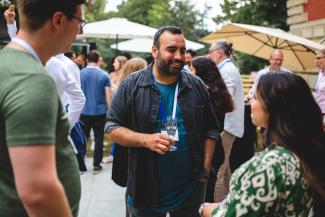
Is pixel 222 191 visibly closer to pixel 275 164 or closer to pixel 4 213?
pixel 275 164

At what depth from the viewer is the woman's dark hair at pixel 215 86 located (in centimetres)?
533

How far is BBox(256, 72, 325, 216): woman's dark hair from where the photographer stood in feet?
7.17

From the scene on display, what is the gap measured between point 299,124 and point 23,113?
4.11 feet

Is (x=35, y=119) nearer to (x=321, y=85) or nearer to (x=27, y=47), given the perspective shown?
(x=27, y=47)

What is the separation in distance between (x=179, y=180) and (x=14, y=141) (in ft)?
6.52

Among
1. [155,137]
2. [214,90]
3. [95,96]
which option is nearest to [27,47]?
[155,137]

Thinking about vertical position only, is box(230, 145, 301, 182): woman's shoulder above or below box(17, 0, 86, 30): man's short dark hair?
below

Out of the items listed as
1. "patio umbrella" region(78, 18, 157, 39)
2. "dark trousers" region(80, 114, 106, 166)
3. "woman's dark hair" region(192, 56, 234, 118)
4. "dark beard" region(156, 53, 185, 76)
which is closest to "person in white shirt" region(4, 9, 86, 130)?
"dark beard" region(156, 53, 185, 76)

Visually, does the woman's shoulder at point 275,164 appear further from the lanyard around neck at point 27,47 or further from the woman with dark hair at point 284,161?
the lanyard around neck at point 27,47

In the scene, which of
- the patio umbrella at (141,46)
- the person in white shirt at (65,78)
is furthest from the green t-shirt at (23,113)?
the patio umbrella at (141,46)

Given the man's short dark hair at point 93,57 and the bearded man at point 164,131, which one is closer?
the bearded man at point 164,131

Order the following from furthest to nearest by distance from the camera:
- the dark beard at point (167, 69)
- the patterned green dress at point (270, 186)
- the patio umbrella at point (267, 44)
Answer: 1. the patio umbrella at point (267, 44)
2. the dark beard at point (167, 69)
3. the patterned green dress at point (270, 186)

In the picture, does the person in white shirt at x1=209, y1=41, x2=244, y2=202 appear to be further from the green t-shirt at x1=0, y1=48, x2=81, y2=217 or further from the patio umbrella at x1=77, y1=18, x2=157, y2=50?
the patio umbrella at x1=77, y1=18, x2=157, y2=50

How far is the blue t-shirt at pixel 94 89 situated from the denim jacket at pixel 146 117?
5198 millimetres
